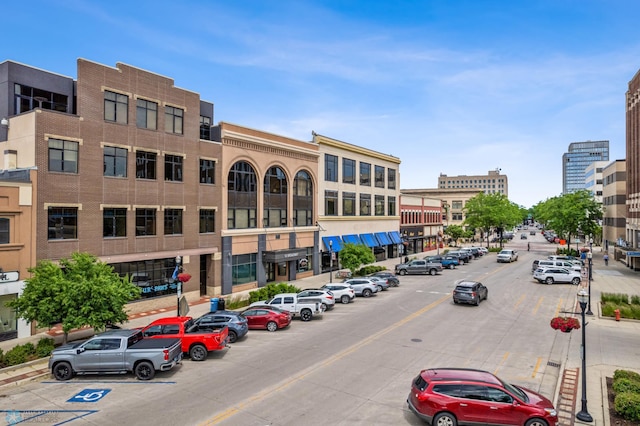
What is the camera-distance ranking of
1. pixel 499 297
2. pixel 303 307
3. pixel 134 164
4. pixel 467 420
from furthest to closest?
pixel 499 297 < pixel 134 164 < pixel 303 307 < pixel 467 420

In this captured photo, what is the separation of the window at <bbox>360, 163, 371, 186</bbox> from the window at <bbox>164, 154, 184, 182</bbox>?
28.9 metres

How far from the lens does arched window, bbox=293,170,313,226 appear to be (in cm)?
4369

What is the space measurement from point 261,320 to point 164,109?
58.0ft

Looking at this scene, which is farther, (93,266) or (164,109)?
(164,109)

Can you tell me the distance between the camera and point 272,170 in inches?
1607

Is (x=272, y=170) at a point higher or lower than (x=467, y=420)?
higher

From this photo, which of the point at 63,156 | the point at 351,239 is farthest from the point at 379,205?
the point at 63,156

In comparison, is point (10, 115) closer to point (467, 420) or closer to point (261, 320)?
point (261, 320)

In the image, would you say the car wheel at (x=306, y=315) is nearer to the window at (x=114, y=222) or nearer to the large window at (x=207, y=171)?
the window at (x=114, y=222)

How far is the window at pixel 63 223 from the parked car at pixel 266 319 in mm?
11811

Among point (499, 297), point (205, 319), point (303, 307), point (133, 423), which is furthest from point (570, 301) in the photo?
point (133, 423)

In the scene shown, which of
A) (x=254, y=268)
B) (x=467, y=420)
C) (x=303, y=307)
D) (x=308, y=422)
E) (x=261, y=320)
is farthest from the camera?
(x=254, y=268)

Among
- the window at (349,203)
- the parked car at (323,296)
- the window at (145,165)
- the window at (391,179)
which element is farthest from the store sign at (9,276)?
the window at (391,179)

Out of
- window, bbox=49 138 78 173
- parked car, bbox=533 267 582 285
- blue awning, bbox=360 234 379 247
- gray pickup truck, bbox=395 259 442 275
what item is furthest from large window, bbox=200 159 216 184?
parked car, bbox=533 267 582 285
